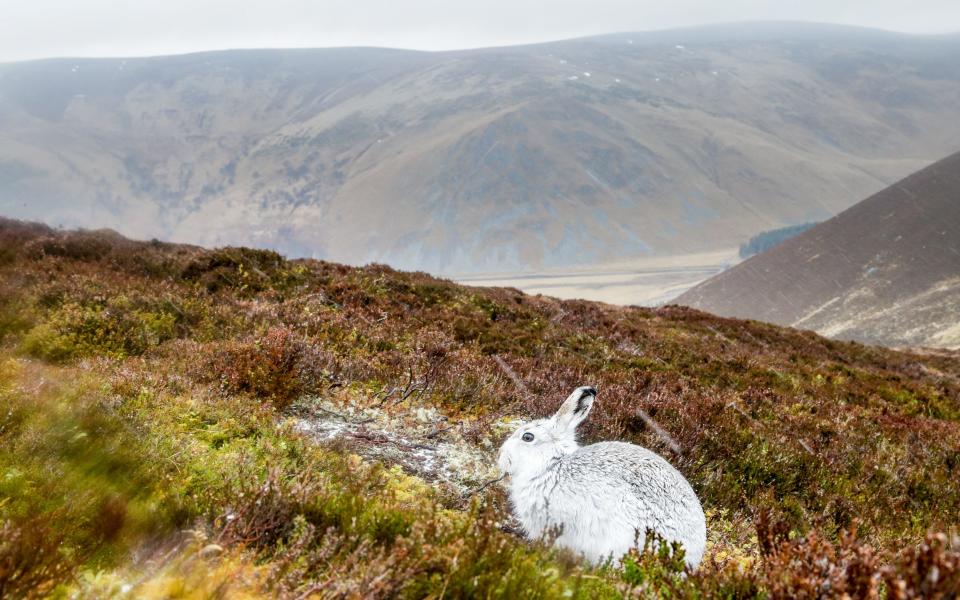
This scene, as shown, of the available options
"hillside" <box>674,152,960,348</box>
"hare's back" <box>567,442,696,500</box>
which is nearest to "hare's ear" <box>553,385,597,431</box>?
"hare's back" <box>567,442,696,500</box>

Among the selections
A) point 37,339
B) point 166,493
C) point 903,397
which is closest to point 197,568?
point 166,493

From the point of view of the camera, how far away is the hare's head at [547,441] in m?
4.84

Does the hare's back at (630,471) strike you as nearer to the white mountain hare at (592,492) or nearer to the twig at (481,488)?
the white mountain hare at (592,492)

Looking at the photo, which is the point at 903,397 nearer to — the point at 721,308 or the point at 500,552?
the point at 500,552

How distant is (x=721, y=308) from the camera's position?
296 ft

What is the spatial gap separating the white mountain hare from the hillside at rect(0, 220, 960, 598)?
0.98 feet

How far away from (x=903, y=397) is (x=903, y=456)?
279 inches

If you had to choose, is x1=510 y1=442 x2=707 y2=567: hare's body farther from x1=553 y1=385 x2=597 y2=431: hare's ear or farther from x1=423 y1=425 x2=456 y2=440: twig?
x1=423 y1=425 x2=456 y2=440: twig

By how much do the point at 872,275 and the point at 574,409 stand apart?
9322 centimetres

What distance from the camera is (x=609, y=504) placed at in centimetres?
429

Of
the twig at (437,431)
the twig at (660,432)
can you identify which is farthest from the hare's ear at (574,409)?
the twig at (660,432)

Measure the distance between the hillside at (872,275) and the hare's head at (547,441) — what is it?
7425 cm

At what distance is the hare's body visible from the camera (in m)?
4.15

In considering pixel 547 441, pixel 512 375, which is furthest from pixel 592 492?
pixel 512 375
